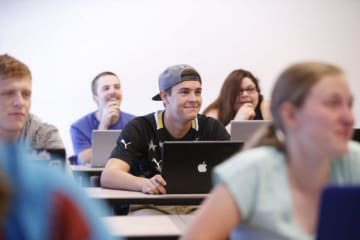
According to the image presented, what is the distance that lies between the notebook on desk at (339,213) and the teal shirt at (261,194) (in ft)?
0.73

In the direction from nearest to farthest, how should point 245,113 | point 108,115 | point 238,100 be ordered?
point 245,113
point 238,100
point 108,115

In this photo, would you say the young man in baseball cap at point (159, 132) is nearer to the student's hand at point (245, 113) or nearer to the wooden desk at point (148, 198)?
the wooden desk at point (148, 198)

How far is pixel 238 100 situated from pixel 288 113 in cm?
285

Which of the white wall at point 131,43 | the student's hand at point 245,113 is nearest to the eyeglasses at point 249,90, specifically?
the student's hand at point 245,113

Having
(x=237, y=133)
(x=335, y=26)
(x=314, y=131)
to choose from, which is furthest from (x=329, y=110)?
(x=335, y=26)

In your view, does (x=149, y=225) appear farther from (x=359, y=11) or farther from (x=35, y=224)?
(x=359, y=11)

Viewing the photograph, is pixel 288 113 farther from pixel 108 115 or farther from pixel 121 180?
pixel 108 115

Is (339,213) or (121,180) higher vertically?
(339,213)

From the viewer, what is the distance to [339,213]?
3.67 feet

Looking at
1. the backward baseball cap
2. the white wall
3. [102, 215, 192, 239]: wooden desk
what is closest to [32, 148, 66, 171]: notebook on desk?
[102, 215, 192, 239]: wooden desk

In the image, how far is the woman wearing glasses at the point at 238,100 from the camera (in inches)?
165

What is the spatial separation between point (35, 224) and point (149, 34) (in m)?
4.86

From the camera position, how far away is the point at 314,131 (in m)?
1.37

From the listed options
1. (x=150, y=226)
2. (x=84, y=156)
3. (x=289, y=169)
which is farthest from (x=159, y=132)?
(x=84, y=156)
